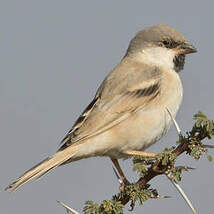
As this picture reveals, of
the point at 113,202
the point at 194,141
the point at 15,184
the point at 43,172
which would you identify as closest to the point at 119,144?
the point at 43,172

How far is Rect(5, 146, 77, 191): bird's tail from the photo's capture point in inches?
172

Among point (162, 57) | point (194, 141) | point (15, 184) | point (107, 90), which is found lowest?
point (194, 141)

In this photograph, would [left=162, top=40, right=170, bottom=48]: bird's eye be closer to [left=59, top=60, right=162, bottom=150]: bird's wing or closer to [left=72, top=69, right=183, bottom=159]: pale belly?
[left=59, top=60, right=162, bottom=150]: bird's wing

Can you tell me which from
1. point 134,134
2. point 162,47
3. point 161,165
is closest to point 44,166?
point 134,134

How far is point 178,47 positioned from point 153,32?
0.46 m

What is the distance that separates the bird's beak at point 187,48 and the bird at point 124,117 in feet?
0.13

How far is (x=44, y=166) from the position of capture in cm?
471

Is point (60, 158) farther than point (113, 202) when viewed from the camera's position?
Yes

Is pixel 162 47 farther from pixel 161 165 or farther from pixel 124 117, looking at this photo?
pixel 161 165

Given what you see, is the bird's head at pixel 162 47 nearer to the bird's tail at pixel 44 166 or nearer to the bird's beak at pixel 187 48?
the bird's beak at pixel 187 48

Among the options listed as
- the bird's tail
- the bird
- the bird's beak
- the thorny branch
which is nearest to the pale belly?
the bird

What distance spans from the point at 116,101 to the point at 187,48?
1.58 meters

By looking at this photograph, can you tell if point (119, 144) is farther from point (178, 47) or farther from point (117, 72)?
point (178, 47)

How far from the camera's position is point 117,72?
6.00m
